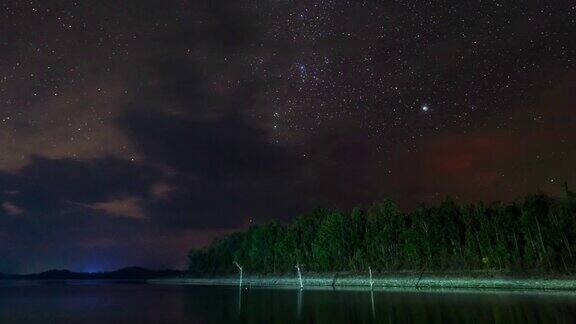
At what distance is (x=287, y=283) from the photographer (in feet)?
427

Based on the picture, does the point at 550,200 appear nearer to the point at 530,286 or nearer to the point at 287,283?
the point at 530,286

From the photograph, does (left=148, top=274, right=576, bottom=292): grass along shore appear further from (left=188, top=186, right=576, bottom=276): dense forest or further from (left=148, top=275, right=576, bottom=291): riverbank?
(left=188, top=186, right=576, bottom=276): dense forest

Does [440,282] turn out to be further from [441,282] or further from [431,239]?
[431,239]

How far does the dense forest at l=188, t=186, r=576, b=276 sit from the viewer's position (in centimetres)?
7219

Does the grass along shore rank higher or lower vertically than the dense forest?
lower

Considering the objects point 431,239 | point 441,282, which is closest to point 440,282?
point 441,282

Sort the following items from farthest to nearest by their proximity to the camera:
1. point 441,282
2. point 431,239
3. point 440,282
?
point 431,239
point 440,282
point 441,282

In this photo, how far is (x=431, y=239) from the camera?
9250cm

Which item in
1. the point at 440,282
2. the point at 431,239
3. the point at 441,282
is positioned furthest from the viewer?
the point at 431,239

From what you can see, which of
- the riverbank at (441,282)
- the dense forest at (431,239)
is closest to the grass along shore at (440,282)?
the riverbank at (441,282)

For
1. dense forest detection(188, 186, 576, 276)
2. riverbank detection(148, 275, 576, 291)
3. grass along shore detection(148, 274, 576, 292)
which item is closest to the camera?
riverbank detection(148, 275, 576, 291)

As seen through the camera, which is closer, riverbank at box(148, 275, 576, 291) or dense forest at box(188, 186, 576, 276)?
riverbank at box(148, 275, 576, 291)

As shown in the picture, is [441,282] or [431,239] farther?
[431,239]

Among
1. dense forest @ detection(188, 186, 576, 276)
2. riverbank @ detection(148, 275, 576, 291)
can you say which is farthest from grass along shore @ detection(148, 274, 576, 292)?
dense forest @ detection(188, 186, 576, 276)
